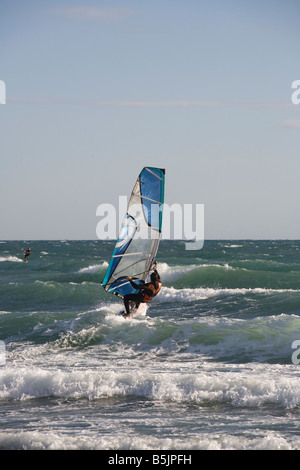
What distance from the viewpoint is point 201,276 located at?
80.6ft

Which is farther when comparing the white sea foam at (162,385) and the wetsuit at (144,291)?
the wetsuit at (144,291)

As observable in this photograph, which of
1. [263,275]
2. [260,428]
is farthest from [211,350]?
[263,275]

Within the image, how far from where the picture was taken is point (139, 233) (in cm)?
1170

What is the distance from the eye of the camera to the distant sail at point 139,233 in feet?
37.7

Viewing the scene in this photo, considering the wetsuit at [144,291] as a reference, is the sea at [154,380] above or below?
below

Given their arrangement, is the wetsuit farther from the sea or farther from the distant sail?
the sea
